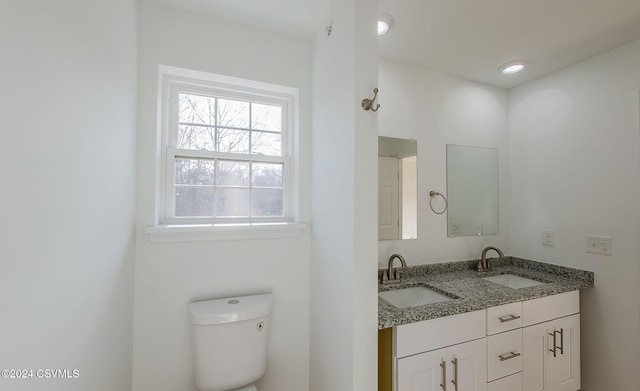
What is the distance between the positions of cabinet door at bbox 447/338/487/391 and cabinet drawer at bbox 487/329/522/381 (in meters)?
0.05

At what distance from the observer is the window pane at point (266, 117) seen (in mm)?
1688

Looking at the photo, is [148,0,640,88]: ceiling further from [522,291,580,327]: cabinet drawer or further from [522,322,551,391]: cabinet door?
[522,322,551,391]: cabinet door

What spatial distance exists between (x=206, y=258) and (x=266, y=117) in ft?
3.25

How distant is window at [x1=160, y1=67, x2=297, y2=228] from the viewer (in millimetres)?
1516

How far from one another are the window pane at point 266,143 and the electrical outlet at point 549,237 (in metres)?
2.21

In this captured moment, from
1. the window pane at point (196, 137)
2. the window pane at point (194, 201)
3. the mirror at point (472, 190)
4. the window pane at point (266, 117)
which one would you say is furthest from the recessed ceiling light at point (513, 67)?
the window pane at point (194, 201)

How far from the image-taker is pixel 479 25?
149cm

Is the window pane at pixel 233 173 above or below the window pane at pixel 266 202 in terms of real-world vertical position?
above

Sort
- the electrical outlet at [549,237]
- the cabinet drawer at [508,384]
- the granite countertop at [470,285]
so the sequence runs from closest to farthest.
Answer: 1. the granite countertop at [470,285]
2. the cabinet drawer at [508,384]
3. the electrical outlet at [549,237]

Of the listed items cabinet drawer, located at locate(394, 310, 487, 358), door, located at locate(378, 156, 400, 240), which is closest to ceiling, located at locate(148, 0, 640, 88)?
door, located at locate(378, 156, 400, 240)

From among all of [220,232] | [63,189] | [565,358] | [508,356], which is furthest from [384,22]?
[565,358]

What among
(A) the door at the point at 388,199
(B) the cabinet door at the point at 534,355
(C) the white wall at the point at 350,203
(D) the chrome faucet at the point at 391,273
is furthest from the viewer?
(A) the door at the point at 388,199

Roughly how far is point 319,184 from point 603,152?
1.99 meters

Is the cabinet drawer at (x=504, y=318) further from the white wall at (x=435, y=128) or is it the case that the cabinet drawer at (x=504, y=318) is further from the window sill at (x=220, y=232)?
the window sill at (x=220, y=232)
